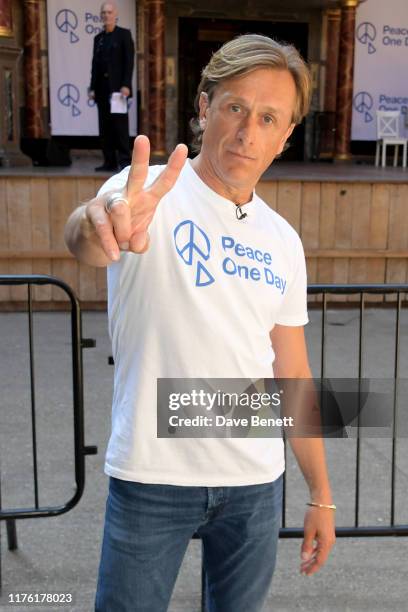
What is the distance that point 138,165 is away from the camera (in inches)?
51.1

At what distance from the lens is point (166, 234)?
151cm

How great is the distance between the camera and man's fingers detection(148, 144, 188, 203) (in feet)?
4.47

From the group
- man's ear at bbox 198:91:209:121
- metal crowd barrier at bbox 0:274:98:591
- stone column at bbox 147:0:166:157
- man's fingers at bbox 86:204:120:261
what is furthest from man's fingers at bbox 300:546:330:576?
stone column at bbox 147:0:166:157

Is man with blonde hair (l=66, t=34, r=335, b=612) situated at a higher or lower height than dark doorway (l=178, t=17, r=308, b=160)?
lower

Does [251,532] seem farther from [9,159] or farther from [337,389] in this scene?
[9,159]

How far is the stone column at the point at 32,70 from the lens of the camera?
42.3ft

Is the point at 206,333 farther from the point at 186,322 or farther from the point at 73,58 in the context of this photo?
the point at 73,58

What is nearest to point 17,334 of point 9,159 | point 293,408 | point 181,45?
point 9,159

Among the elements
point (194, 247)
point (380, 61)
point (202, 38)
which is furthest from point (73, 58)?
point (194, 247)

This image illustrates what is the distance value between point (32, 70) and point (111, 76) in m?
5.10

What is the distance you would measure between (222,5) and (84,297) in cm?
848

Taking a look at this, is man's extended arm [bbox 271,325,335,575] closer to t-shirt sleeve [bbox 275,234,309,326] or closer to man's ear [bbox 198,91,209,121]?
t-shirt sleeve [bbox 275,234,309,326]

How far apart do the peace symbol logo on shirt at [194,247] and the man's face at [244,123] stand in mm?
153

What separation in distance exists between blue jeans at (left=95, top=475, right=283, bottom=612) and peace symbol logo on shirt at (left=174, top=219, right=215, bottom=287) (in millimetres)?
452
